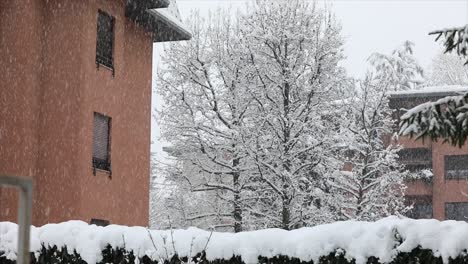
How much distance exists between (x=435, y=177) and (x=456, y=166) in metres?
1.51

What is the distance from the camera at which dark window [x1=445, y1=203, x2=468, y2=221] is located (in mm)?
40138

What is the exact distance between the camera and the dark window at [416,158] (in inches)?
1617

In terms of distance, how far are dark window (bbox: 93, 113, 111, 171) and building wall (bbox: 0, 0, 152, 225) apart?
25 cm

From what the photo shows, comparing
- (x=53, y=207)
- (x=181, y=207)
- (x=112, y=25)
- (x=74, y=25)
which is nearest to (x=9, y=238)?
(x=53, y=207)

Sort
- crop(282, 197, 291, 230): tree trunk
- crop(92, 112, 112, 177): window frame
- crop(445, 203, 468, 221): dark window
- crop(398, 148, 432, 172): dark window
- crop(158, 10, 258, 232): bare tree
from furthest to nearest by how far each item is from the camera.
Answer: crop(398, 148, 432, 172): dark window < crop(445, 203, 468, 221): dark window < crop(158, 10, 258, 232): bare tree < crop(282, 197, 291, 230): tree trunk < crop(92, 112, 112, 177): window frame

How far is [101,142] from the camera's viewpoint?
1733cm

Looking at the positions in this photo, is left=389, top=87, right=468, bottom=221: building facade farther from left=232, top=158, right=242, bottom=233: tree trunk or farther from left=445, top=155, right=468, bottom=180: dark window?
left=232, top=158, right=242, bottom=233: tree trunk

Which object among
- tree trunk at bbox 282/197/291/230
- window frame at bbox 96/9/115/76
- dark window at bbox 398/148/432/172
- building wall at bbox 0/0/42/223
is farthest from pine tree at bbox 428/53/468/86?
building wall at bbox 0/0/42/223

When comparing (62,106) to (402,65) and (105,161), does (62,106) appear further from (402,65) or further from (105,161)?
(402,65)

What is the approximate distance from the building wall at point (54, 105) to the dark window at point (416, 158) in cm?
2701

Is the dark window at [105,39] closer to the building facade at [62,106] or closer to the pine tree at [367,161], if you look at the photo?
the building facade at [62,106]

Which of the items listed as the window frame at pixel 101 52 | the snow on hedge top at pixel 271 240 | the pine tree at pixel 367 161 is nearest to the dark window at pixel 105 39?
the window frame at pixel 101 52

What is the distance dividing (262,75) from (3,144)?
8.26 m

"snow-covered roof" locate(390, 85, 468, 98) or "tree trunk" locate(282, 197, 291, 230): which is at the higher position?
"snow-covered roof" locate(390, 85, 468, 98)
